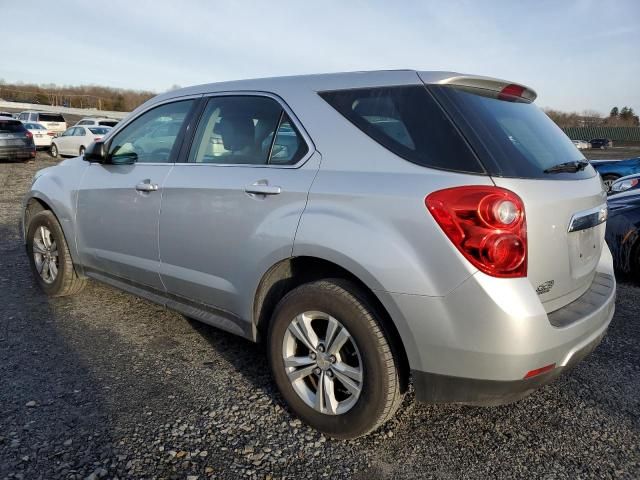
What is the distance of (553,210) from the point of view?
2098 millimetres

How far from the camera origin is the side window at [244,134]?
2652 millimetres

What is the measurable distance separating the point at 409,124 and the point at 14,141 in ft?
56.0

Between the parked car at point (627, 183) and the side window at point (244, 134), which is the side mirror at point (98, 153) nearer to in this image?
the side window at point (244, 134)

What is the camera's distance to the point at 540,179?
213cm

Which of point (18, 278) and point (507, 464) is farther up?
point (507, 464)

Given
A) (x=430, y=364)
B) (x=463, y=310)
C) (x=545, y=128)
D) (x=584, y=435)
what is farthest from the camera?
(x=545, y=128)

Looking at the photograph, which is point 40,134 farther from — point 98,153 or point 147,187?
point 147,187

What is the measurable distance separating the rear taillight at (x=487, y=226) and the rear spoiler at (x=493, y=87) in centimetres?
64

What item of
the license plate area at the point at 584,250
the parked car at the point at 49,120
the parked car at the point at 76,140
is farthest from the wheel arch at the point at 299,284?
the parked car at the point at 49,120

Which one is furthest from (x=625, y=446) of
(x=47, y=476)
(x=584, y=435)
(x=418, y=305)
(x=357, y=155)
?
(x=47, y=476)

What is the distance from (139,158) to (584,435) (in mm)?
3188

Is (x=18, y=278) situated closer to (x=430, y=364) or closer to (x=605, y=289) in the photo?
(x=430, y=364)

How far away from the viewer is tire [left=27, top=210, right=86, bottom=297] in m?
4.15

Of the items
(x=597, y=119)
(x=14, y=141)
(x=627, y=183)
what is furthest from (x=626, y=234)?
(x=597, y=119)
